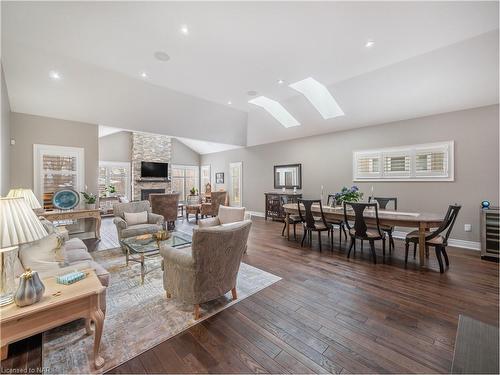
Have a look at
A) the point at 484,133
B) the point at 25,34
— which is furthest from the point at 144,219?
the point at 484,133

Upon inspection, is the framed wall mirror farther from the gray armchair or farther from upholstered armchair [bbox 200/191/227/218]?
the gray armchair

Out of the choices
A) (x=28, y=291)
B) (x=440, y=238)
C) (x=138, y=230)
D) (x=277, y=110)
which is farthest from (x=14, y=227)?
(x=277, y=110)

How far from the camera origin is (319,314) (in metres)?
2.22

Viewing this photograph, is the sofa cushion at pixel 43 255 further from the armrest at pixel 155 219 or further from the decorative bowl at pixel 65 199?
the decorative bowl at pixel 65 199

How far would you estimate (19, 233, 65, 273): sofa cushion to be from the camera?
2.05 metres

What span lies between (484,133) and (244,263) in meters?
5.16

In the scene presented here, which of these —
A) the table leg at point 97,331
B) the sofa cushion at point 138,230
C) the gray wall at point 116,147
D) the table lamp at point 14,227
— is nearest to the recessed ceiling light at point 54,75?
the sofa cushion at point 138,230

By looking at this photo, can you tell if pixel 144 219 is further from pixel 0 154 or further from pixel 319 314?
pixel 319 314

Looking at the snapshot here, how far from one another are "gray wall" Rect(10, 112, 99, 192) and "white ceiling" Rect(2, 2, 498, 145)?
261 millimetres

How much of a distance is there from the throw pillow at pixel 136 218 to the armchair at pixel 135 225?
0.24 feet

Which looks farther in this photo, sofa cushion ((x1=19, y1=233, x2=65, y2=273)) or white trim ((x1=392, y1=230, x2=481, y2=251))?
white trim ((x1=392, y1=230, x2=481, y2=251))

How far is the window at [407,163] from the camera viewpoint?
4.54 meters

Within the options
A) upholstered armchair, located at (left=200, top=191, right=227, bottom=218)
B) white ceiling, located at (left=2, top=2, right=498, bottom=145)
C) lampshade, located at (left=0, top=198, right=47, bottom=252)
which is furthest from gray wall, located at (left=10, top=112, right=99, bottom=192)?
lampshade, located at (left=0, top=198, right=47, bottom=252)

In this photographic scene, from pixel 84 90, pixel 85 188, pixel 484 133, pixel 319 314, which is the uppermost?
pixel 84 90
